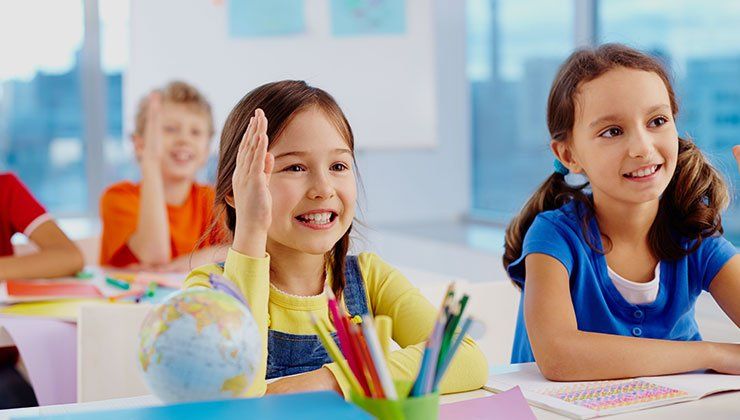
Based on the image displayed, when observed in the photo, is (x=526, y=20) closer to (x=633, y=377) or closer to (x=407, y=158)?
(x=407, y=158)

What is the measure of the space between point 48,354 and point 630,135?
126 centimetres

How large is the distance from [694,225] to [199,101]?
1.90m

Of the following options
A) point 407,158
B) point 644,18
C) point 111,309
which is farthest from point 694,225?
point 407,158

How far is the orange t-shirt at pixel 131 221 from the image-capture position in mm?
3031

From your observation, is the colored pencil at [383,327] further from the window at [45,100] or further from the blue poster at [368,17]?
the window at [45,100]

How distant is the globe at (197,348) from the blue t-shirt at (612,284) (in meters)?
0.82

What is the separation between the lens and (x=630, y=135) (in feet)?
5.31

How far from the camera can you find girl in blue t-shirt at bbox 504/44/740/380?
1610 mm

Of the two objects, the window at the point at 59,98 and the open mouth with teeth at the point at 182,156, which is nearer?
the open mouth with teeth at the point at 182,156

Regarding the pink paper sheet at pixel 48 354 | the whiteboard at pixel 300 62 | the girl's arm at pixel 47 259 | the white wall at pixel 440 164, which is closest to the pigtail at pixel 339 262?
the pink paper sheet at pixel 48 354

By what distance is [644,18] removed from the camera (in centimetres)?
366

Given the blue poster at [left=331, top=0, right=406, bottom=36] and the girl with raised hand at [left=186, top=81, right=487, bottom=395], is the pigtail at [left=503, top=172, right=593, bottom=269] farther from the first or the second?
the blue poster at [left=331, top=0, right=406, bottom=36]

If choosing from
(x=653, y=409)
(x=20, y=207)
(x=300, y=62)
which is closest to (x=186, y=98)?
(x=20, y=207)

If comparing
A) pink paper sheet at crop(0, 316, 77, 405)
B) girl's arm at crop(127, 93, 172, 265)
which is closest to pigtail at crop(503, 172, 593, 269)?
pink paper sheet at crop(0, 316, 77, 405)
